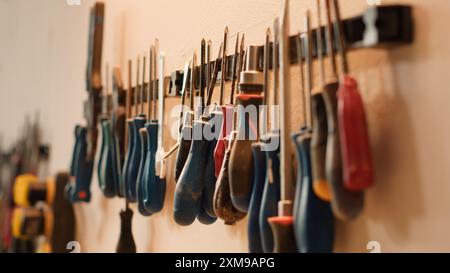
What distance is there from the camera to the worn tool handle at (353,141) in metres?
0.33

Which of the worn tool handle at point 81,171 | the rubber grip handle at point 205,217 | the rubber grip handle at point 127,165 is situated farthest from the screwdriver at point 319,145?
the worn tool handle at point 81,171

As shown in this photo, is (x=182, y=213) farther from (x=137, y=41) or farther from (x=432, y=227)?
(x=137, y=41)

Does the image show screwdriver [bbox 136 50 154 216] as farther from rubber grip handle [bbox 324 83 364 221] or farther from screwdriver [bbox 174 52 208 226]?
rubber grip handle [bbox 324 83 364 221]

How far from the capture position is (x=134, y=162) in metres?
0.74

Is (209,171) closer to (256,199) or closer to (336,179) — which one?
(256,199)

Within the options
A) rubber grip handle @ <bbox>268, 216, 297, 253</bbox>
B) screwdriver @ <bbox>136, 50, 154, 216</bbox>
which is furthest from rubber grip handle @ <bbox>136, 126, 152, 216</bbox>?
rubber grip handle @ <bbox>268, 216, 297, 253</bbox>

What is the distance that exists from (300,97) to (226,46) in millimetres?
158

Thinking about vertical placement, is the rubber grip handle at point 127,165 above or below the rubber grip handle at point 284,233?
above

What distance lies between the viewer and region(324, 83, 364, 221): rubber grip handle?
33 centimetres

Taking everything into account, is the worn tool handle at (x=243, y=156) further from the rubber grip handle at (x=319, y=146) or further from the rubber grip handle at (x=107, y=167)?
the rubber grip handle at (x=107, y=167)

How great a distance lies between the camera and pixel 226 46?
587 mm

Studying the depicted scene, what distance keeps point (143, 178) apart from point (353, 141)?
0.42 meters

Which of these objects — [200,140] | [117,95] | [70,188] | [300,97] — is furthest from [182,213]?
[70,188]
